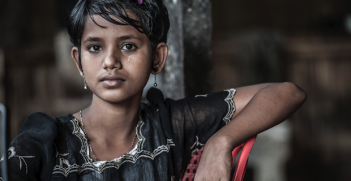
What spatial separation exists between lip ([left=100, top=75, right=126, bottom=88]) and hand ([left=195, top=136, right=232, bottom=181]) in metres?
0.40

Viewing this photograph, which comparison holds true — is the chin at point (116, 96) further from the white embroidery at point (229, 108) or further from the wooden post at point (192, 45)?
the wooden post at point (192, 45)

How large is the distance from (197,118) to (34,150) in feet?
2.19

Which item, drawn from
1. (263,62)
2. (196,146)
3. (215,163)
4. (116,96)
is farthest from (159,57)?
(263,62)

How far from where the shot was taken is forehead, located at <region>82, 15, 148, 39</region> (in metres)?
1.27

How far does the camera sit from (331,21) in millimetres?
4762

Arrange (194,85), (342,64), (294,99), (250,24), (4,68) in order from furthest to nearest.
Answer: (250,24) < (342,64) < (4,68) < (194,85) < (294,99)

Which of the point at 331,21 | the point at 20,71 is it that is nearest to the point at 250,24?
the point at 331,21

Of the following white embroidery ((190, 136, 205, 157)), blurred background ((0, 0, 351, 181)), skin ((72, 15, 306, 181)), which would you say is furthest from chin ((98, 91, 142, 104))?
blurred background ((0, 0, 351, 181))

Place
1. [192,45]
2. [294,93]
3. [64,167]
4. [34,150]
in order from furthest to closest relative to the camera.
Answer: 1. [192,45]
2. [294,93]
3. [64,167]
4. [34,150]

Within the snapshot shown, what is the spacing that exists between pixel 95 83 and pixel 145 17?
32cm

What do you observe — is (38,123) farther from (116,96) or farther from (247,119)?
(247,119)

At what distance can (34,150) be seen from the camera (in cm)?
113

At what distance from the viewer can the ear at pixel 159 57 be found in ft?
4.73

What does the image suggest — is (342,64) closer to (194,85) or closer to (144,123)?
(194,85)
